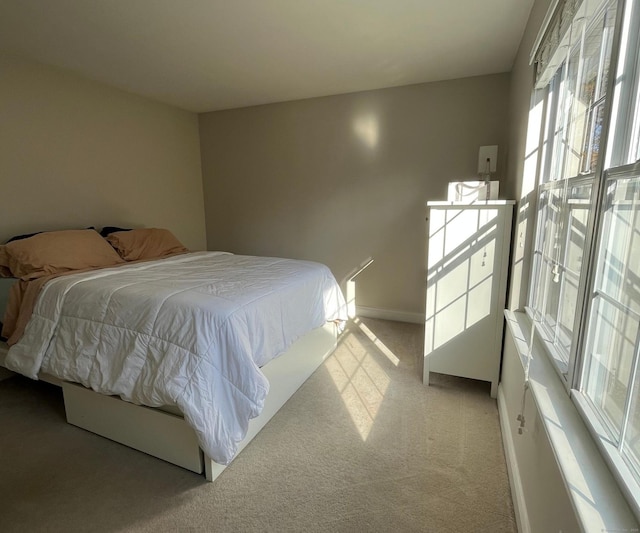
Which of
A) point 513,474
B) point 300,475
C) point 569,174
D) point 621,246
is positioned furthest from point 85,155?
point 513,474

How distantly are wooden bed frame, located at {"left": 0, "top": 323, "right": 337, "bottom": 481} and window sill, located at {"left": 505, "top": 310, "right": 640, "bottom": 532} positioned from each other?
1307mm

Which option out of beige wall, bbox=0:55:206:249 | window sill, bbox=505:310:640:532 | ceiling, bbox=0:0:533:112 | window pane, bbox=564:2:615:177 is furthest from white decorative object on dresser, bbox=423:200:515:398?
Result: beige wall, bbox=0:55:206:249

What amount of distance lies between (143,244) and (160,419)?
1.86 meters

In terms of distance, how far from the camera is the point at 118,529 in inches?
51.7

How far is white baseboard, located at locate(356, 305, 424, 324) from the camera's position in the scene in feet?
11.5

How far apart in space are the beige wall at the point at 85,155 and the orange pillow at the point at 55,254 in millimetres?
419

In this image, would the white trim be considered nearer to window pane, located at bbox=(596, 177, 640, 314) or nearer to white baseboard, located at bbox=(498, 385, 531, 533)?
window pane, located at bbox=(596, 177, 640, 314)

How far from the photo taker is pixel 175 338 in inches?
61.4

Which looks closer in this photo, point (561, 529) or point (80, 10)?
point (561, 529)

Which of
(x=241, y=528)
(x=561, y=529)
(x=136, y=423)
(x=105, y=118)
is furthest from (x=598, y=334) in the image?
(x=105, y=118)

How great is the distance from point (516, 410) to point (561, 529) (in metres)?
0.81

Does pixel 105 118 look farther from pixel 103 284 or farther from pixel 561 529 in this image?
pixel 561 529

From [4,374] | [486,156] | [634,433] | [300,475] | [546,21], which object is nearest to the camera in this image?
[634,433]

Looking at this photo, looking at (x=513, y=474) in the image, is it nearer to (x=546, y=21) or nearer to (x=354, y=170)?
(x=546, y=21)
